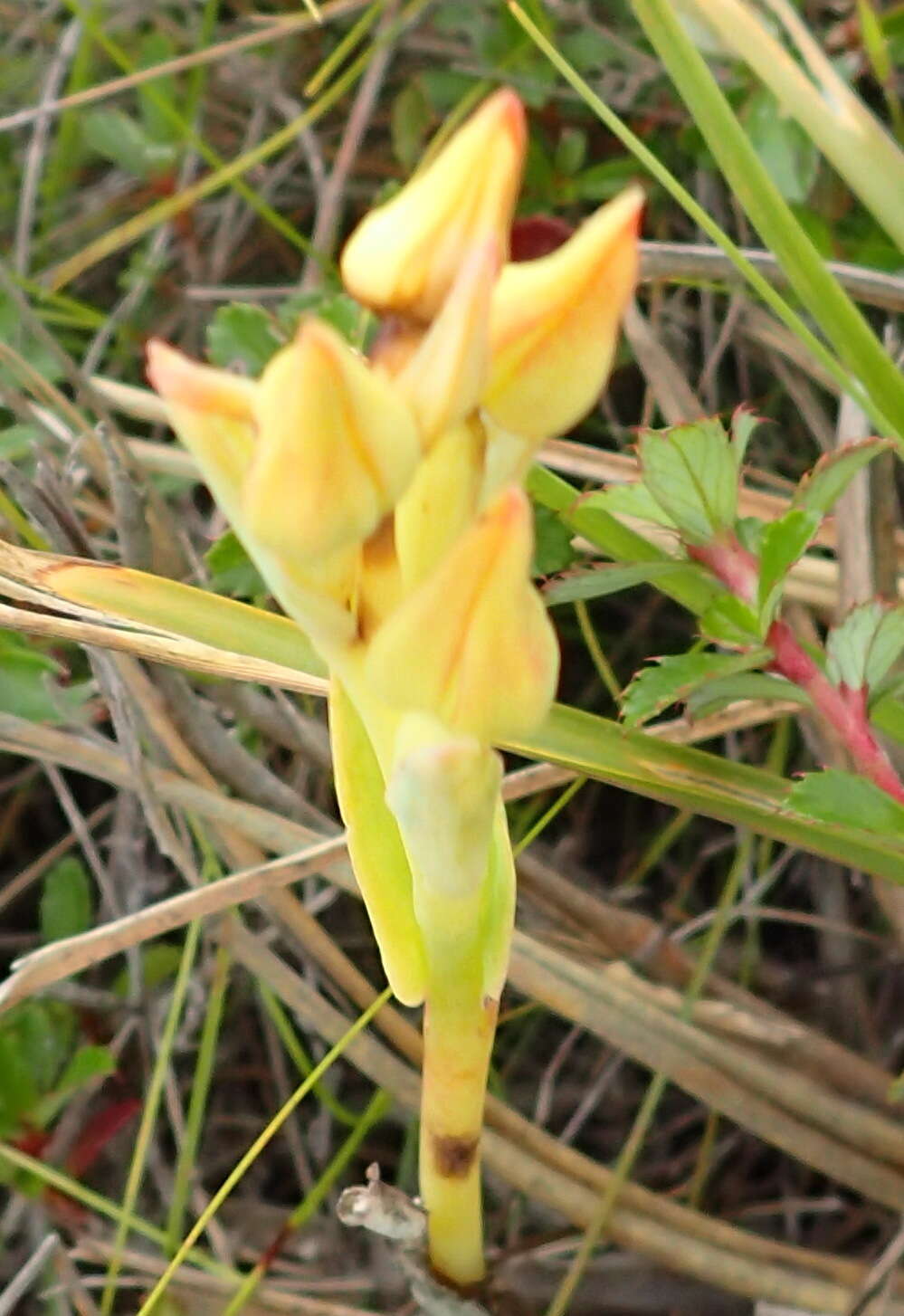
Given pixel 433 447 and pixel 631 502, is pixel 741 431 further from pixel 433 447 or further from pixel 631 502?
pixel 433 447

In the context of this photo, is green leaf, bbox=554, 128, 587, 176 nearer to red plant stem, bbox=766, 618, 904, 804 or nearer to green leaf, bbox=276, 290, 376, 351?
green leaf, bbox=276, 290, 376, 351

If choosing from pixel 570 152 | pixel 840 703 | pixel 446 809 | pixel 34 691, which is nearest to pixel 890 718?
pixel 840 703

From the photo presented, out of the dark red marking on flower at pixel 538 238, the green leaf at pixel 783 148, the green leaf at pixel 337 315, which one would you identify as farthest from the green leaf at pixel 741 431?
the green leaf at pixel 783 148

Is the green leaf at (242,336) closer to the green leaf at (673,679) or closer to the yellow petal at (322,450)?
the green leaf at (673,679)

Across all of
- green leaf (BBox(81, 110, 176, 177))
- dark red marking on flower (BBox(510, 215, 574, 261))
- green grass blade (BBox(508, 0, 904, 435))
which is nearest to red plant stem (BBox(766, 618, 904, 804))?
green grass blade (BBox(508, 0, 904, 435))

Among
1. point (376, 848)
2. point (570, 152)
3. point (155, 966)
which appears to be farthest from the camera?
point (570, 152)
